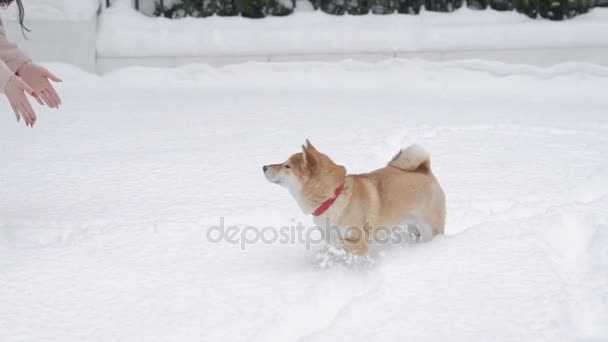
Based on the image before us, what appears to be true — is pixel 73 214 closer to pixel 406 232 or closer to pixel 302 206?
pixel 302 206

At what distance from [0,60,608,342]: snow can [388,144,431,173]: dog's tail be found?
Result: 0.39 meters

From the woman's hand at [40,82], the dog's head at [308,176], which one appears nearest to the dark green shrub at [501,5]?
the dog's head at [308,176]

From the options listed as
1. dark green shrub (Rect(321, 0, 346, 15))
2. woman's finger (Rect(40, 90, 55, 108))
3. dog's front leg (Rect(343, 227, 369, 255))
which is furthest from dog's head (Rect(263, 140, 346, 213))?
dark green shrub (Rect(321, 0, 346, 15))

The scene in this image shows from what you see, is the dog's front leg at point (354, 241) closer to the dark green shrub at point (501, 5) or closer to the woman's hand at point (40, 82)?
the woman's hand at point (40, 82)

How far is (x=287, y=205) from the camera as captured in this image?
4.64 m

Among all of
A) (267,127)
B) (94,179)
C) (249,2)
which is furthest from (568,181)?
(249,2)

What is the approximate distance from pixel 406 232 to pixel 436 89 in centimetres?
316

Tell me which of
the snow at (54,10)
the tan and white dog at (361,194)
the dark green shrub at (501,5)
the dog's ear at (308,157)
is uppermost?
the snow at (54,10)

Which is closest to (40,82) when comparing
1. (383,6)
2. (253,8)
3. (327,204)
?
(327,204)

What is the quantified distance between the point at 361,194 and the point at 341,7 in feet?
14.9

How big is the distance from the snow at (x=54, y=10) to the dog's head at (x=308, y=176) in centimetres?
416

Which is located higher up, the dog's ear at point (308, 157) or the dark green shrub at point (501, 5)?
the dark green shrub at point (501, 5)

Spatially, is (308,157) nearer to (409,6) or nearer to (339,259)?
(339,259)

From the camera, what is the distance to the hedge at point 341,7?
7844mm
